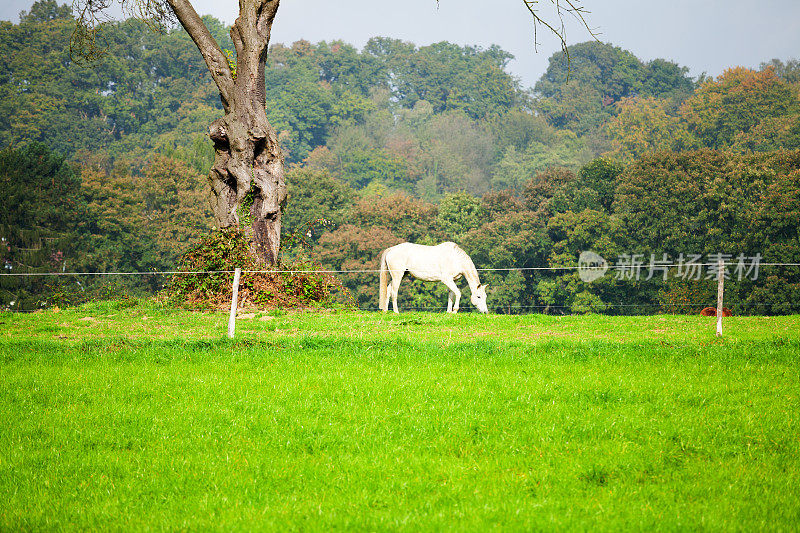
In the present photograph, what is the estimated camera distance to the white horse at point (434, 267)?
76.0ft

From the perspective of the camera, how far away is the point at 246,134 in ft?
61.4

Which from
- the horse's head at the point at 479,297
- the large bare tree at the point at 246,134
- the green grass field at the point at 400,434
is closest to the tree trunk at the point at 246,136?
the large bare tree at the point at 246,134

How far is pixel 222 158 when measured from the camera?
1925 centimetres

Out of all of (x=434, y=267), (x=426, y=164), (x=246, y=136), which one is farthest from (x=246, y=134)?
(x=426, y=164)

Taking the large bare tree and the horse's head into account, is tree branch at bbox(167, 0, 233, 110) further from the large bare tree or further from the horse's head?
the horse's head

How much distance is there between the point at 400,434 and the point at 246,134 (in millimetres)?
13382

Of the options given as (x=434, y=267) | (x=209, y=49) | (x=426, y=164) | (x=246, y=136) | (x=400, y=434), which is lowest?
(x=400, y=434)

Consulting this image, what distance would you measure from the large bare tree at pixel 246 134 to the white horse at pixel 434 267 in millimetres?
4766

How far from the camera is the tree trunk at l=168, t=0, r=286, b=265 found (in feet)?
62.1

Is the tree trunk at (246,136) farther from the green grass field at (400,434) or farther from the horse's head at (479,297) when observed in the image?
the green grass field at (400,434)

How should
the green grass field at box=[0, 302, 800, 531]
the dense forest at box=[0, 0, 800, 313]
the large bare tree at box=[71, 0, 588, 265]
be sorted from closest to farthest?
the green grass field at box=[0, 302, 800, 531] → the large bare tree at box=[71, 0, 588, 265] → the dense forest at box=[0, 0, 800, 313]

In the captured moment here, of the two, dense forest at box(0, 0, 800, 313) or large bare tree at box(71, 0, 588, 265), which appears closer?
large bare tree at box(71, 0, 588, 265)

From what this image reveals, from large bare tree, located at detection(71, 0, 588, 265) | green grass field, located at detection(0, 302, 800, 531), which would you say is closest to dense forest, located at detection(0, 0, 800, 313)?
large bare tree, located at detection(71, 0, 588, 265)

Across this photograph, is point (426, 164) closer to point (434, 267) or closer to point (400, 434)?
point (434, 267)
